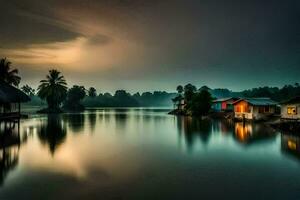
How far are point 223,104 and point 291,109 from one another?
109 ft

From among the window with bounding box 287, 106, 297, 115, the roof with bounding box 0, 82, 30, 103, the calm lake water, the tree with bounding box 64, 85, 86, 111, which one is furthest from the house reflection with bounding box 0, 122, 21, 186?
the tree with bounding box 64, 85, 86, 111

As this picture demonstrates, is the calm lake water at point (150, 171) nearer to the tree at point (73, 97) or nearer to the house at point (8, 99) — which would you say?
the house at point (8, 99)

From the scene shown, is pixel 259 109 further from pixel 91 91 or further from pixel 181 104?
pixel 91 91

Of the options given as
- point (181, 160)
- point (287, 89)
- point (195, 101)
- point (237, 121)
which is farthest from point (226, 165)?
point (287, 89)

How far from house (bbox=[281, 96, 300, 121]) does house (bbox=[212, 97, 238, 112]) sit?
89.3 ft

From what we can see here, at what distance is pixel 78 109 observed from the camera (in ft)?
397

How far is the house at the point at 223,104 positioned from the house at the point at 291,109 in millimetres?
27222

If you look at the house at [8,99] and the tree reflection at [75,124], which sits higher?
the house at [8,99]

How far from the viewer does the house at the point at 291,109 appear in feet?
120

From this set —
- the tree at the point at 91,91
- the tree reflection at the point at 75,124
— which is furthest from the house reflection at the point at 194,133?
the tree at the point at 91,91

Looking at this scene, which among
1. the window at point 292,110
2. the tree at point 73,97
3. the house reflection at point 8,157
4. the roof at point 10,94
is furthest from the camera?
the tree at point 73,97

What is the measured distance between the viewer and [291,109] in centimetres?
3784

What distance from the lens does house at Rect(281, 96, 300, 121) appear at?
1439 inches

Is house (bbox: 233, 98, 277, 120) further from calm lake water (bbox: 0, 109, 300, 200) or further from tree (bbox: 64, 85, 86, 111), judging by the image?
tree (bbox: 64, 85, 86, 111)
